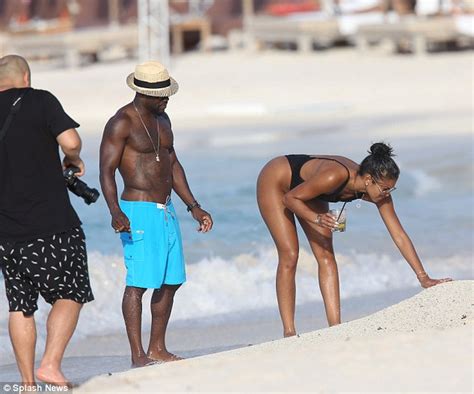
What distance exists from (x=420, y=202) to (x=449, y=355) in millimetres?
8561

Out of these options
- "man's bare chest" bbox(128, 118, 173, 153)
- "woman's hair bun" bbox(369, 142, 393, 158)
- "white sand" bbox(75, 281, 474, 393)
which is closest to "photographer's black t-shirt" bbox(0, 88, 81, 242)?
"white sand" bbox(75, 281, 474, 393)

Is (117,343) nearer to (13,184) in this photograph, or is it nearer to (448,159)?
(13,184)

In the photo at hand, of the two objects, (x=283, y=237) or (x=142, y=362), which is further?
(x=283, y=237)

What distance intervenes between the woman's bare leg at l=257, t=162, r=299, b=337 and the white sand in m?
1.13

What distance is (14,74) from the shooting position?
5.08 m

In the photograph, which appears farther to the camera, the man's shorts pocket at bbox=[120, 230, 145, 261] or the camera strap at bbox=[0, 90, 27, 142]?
the man's shorts pocket at bbox=[120, 230, 145, 261]

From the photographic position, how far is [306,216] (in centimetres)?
632

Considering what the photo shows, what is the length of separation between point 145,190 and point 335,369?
1.72m

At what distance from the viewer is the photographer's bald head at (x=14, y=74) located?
509 cm

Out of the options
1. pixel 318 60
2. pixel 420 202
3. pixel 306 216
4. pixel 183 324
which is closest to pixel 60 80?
pixel 318 60

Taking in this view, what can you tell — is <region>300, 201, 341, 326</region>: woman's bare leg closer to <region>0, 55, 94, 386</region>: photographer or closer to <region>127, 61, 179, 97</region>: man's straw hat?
<region>127, 61, 179, 97</region>: man's straw hat

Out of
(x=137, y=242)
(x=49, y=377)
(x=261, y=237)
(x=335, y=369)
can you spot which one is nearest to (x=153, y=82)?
(x=137, y=242)

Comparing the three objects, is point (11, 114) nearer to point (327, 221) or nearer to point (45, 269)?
point (45, 269)

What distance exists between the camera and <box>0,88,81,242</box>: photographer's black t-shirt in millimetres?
5027
